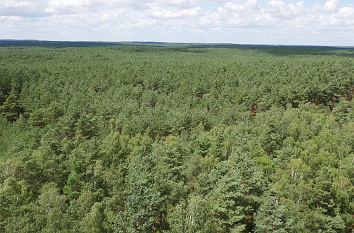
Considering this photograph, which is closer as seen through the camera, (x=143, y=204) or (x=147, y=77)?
(x=143, y=204)

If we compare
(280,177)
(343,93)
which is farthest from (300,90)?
(280,177)

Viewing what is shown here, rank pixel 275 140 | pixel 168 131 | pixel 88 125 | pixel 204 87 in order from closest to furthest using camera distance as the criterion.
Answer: pixel 275 140 < pixel 88 125 < pixel 168 131 < pixel 204 87

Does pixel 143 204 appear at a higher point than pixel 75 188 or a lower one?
higher

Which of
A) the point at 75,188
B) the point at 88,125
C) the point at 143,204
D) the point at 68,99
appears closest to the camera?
the point at 143,204

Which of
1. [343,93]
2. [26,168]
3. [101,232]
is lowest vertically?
[101,232]

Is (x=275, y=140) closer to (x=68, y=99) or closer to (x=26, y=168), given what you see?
(x=26, y=168)

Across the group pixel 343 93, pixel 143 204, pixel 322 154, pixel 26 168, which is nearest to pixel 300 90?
pixel 343 93

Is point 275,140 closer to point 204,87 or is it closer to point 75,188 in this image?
point 75,188
